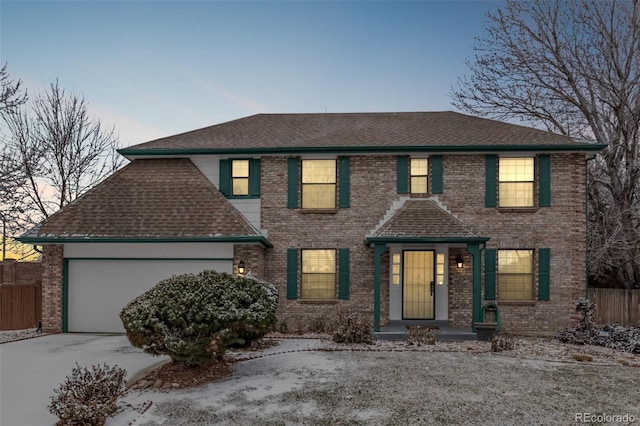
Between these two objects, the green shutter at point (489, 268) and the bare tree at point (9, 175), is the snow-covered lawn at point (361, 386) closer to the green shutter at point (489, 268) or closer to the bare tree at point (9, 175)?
the green shutter at point (489, 268)

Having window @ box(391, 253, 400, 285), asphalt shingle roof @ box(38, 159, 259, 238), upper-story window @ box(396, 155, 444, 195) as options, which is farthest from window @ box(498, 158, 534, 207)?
asphalt shingle roof @ box(38, 159, 259, 238)

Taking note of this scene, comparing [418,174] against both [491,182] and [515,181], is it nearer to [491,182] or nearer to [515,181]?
[491,182]

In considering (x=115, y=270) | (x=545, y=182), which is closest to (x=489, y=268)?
(x=545, y=182)

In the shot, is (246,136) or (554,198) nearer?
(554,198)

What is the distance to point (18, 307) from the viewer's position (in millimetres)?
12719

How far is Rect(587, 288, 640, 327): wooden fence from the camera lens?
13336 mm

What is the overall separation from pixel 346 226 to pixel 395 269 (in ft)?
6.71

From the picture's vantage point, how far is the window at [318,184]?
12.7 metres

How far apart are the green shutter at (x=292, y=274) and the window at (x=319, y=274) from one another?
26 centimetres

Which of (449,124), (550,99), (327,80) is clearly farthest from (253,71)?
(550,99)

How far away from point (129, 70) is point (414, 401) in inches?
758

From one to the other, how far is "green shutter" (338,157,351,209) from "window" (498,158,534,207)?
481 cm

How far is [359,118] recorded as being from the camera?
51.0ft

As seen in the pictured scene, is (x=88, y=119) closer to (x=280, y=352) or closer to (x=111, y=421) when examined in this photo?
(x=280, y=352)
